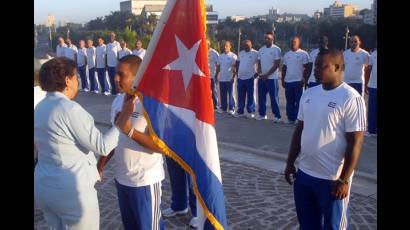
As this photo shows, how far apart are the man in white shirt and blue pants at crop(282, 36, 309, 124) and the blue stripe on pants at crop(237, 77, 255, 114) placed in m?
1.08

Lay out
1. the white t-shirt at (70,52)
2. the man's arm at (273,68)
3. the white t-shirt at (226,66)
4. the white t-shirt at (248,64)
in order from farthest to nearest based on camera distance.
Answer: the white t-shirt at (70,52) → the white t-shirt at (226,66) → the white t-shirt at (248,64) → the man's arm at (273,68)

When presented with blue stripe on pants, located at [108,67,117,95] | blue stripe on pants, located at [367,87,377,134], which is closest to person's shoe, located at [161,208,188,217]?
blue stripe on pants, located at [367,87,377,134]

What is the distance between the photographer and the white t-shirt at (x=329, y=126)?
11.2 feet

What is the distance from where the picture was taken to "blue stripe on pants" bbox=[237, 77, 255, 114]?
1134 centimetres

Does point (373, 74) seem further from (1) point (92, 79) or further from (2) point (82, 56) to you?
(2) point (82, 56)

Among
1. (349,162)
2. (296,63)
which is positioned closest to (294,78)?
(296,63)

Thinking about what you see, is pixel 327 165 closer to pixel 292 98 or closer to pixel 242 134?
pixel 242 134

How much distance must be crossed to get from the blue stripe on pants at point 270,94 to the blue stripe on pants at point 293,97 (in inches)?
11.9

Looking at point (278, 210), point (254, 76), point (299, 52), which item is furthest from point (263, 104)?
point (278, 210)

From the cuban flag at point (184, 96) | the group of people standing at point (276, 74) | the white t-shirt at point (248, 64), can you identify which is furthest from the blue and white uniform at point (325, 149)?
the white t-shirt at point (248, 64)

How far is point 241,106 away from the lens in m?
11.6

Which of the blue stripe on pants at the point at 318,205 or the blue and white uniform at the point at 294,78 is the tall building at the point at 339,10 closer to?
the blue and white uniform at the point at 294,78

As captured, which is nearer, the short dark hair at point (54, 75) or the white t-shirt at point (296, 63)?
the short dark hair at point (54, 75)

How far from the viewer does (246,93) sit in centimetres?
1166
